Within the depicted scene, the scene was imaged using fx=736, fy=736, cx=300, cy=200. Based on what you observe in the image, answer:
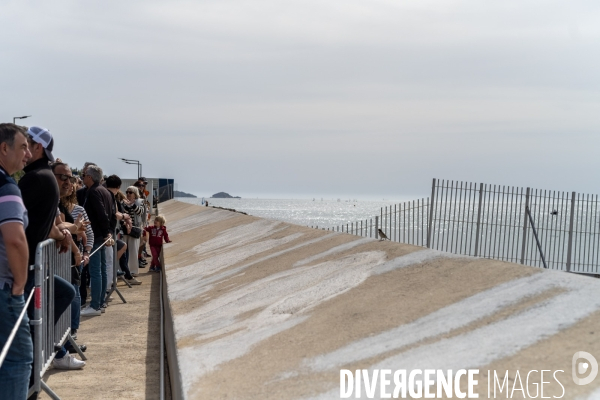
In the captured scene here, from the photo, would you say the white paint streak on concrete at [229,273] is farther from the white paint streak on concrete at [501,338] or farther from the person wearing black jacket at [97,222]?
the white paint streak on concrete at [501,338]

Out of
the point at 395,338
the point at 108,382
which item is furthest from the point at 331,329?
the point at 108,382

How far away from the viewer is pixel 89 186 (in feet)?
36.3

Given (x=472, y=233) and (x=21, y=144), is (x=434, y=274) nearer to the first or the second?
(x=21, y=144)

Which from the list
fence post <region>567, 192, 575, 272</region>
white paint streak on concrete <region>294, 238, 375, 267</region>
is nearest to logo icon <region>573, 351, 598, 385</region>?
white paint streak on concrete <region>294, 238, 375, 267</region>

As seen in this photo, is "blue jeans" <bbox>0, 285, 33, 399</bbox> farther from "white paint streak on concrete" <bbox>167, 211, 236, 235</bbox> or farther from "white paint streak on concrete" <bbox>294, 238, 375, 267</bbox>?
"white paint streak on concrete" <bbox>167, 211, 236, 235</bbox>

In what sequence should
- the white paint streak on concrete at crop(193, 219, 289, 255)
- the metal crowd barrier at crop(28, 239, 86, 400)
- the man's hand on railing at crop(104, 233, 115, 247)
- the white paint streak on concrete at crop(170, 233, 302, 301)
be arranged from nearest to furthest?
1. the metal crowd barrier at crop(28, 239, 86, 400)
2. the man's hand on railing at crop(104, 233, 115, 247)
3. the white paint streak on concrete at crop(170, 233, 302, 301)
4. the white paint streak on concrete at crop(193, 219, 289, 255)

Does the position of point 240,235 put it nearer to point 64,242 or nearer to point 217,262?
point 217,262

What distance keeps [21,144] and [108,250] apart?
6.38 meters

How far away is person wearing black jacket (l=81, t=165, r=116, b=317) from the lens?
10695 mm

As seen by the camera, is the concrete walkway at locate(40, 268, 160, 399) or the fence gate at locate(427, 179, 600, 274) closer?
the concrete walkway at locate(40, 268, 160, 399)

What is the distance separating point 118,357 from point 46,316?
2.29 metres

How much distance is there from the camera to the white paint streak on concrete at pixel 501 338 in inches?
197

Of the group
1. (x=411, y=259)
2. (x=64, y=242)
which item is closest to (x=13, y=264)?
(x=64, y=242)

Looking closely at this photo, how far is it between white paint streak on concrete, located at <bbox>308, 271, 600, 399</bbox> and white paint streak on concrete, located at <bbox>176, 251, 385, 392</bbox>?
1714 millimetres
